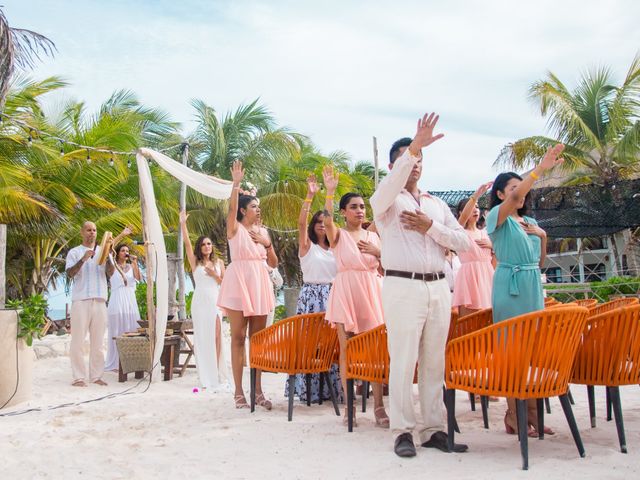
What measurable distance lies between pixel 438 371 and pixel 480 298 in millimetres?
2117

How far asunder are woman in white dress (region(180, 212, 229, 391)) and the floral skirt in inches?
69.4

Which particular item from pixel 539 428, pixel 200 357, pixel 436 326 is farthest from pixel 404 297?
pixel 200 357

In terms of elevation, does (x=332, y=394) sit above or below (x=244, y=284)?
below

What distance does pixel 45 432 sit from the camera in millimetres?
5219

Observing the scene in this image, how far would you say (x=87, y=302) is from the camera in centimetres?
831

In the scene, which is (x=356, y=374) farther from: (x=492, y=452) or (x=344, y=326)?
(x=492, y=452)

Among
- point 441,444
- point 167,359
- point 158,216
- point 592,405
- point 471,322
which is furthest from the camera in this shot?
point 167,359

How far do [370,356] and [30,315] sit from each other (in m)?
3.81

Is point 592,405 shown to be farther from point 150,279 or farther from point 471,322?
point 150,279

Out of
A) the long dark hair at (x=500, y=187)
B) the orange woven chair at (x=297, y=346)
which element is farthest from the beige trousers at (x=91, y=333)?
the long dark hair at (x=500, y=187)

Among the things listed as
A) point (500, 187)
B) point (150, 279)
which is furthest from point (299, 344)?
point (150, 279)

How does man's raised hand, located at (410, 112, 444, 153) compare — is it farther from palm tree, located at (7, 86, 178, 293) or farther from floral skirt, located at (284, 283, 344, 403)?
palm tree, located at (7, 86, 178, 293)

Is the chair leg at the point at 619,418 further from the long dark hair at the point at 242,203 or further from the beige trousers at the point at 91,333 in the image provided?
the beige trousers at the point at 91,333

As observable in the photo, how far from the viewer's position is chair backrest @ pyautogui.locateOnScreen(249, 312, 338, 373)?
5.36 metres
